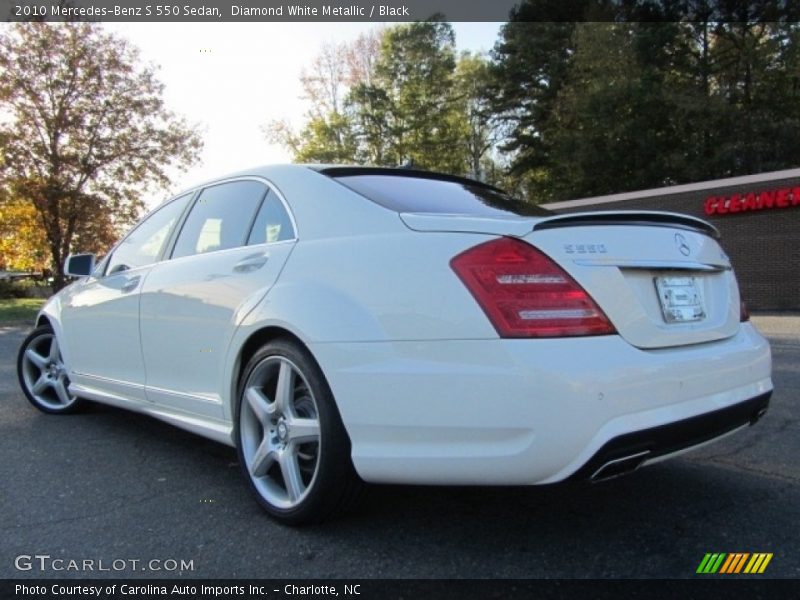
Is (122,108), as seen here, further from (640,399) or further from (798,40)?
(798,40)

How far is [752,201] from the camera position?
16875mm

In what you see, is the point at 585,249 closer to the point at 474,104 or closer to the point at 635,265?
the point at 635,265

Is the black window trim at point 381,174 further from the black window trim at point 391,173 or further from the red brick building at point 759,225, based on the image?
the red brick building at point 759,225

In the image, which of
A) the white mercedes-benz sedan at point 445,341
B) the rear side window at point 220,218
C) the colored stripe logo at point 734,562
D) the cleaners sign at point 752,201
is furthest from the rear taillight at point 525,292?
the cleaners sign at point 752,201

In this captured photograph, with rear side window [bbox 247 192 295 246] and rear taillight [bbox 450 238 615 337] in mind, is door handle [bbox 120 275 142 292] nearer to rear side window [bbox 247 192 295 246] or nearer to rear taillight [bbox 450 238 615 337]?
rear side window [bbox 247 192 295 246]

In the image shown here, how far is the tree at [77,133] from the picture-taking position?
20938 mm

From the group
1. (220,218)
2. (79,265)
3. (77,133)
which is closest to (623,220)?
(220,218)

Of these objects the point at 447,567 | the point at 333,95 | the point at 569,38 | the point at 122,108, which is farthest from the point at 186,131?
the point at 447,567

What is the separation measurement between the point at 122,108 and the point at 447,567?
23.8 meters

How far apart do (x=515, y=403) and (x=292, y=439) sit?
0.99 metres

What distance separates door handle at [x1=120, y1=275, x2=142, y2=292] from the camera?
3.65m

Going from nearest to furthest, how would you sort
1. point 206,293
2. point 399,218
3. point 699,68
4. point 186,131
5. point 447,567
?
1. point 447,567
2. point 399,218
3. point 206,293
4. point 186,131
5. point 699,68

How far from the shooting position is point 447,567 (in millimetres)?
2211

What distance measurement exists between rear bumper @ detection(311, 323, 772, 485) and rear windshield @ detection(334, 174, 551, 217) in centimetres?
66
